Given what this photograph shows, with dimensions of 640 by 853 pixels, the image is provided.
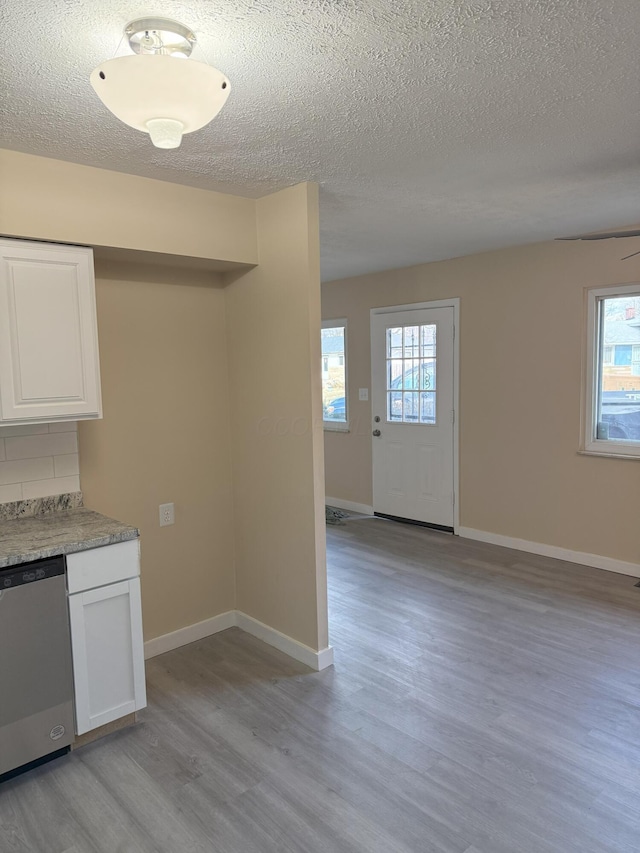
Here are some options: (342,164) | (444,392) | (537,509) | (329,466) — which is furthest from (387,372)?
(342,164)

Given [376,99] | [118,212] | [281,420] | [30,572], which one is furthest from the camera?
[281,420]

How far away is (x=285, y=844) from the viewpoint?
188 cm

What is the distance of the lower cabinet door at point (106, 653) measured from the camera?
2.29 metres

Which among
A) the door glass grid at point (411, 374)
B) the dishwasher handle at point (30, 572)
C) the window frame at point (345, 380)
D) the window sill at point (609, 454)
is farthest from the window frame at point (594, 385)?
the dishwasher handle at point (30, 572)

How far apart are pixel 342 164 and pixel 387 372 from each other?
316 cm

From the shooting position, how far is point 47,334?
7.75 feet

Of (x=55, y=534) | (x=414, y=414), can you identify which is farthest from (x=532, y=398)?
(x=55, y=534)

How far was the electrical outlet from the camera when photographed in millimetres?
3188

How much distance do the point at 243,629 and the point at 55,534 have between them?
4.83 feet

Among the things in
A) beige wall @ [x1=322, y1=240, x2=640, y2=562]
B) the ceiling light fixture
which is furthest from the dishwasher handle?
beige wall @ [x1=322, y1=240, x2=640, y2=562]

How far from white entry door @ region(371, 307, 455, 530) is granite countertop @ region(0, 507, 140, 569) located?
3278mm

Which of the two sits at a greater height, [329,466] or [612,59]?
[612,59]

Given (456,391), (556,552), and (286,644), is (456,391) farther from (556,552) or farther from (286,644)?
(286,644)

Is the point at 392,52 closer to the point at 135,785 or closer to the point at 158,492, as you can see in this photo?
the point at 158,492
